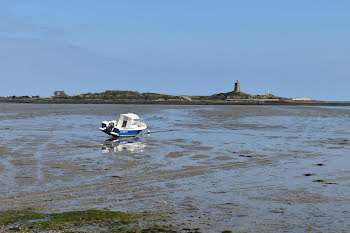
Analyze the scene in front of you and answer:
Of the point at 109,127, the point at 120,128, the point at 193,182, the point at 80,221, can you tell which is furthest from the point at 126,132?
the point at 80,221

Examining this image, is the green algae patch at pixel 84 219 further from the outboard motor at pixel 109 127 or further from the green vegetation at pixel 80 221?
the outboard motor at pixel 109 127

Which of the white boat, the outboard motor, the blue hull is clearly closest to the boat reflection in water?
the blue hull

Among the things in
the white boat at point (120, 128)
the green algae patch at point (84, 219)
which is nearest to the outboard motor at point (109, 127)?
the white boat at point (120, 128)

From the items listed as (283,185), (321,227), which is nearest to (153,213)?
(321,227)

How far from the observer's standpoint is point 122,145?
119 feet

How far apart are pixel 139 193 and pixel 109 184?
2344 mm

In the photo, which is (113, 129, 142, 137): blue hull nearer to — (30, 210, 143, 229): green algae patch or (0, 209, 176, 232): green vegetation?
(0, 209, 176, 232): green vegetation

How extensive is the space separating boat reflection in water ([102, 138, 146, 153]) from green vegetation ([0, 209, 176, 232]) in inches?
706

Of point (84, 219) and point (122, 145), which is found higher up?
point (84, 219)

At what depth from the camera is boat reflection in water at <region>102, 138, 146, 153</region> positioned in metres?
32.7

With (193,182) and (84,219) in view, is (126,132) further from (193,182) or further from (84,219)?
(84,219)

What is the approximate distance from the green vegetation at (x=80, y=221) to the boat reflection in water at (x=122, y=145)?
1794 cm

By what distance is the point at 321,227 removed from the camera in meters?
12.9

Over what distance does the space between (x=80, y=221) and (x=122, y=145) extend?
23465mm
